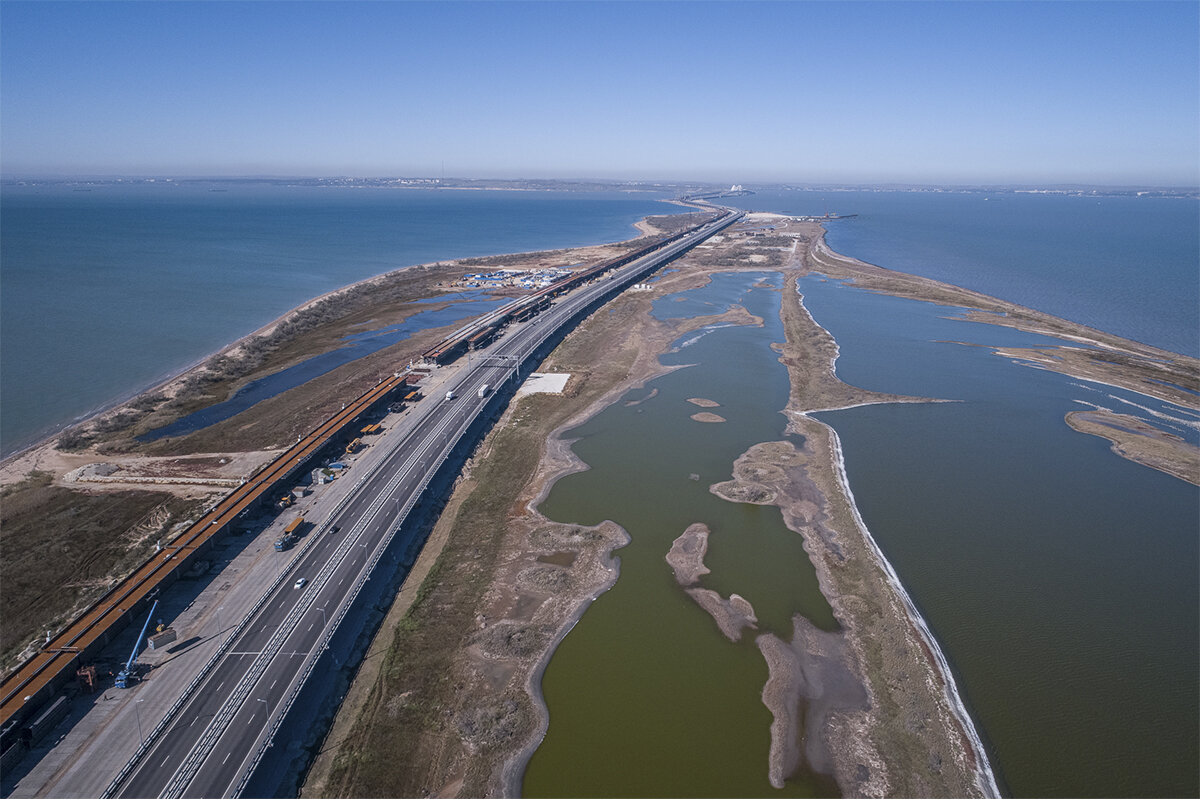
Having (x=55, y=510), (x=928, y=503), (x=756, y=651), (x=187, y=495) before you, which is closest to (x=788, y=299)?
(x=928, y=503)

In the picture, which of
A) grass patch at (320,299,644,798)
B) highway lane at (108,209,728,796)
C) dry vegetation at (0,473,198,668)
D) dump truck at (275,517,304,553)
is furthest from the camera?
dump truck at (275,517,304,553)

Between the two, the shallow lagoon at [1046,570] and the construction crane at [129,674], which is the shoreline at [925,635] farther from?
the construction crane at [129,674]

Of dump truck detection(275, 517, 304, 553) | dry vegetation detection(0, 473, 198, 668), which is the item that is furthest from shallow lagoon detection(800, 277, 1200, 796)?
dry vegetation detection(0, 473, 198, 668)

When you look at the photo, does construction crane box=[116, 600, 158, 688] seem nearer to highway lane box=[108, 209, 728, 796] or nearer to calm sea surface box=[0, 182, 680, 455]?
highway lane box=[108, 209, 728, 796]

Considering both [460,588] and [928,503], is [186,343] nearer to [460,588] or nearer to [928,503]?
[460,588]

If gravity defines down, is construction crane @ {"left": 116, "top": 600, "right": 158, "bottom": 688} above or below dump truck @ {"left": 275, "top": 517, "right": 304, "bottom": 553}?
below

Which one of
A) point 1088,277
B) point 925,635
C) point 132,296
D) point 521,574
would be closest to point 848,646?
point 925,635

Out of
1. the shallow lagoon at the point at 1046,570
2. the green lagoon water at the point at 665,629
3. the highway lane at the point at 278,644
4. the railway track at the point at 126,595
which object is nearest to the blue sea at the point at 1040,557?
the shallow lagoon at the point at 1046,570
